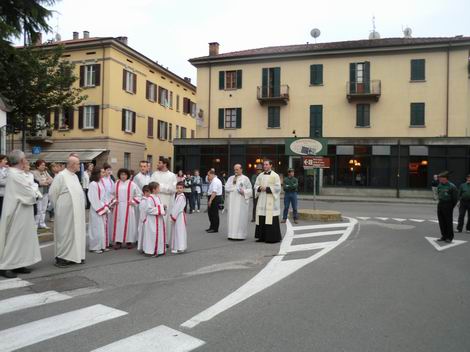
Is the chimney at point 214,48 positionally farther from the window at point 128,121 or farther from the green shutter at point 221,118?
the window at point 128,121

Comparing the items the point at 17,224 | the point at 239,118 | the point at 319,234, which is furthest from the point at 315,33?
the point at 17,224

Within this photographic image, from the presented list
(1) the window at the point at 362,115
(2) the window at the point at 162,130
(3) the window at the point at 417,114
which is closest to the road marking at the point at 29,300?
(1) the window at the point at 362,115

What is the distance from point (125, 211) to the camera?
9.41 meters

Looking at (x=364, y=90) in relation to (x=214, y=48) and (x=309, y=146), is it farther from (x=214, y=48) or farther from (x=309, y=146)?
(x=309, y=146)

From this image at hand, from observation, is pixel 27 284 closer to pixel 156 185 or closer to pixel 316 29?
pixel 156 185

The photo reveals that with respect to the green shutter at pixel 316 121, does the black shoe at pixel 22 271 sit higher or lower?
lower

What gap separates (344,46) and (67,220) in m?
30.4

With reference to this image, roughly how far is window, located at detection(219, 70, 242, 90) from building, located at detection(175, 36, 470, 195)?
84mm

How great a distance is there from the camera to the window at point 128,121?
36.0 m

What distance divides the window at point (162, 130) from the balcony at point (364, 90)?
18581 millimetres

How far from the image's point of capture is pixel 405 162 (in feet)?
99.2

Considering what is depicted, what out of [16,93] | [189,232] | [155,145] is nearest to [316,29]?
[155,145]

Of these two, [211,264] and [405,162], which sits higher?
[405,162]

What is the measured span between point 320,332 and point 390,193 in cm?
2743
